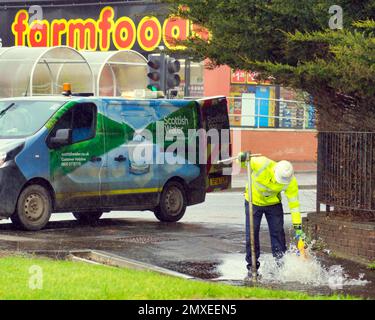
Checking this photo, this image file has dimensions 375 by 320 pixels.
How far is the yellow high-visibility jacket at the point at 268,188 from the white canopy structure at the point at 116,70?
865 inches

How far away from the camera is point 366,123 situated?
15.0 meters

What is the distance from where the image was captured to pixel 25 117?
57.5 feet

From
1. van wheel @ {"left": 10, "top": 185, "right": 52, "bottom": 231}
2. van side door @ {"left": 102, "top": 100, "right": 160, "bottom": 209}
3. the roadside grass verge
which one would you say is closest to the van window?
van side door @ {"left": 102, "top": 100, "right": 160, "bottom": 209}

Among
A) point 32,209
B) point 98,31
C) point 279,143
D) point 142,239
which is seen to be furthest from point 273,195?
point 98,31

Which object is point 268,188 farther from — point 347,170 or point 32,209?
point 32,209

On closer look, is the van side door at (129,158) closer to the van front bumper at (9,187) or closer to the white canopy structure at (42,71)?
the van front bumper at (9,187)

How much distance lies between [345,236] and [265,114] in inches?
953

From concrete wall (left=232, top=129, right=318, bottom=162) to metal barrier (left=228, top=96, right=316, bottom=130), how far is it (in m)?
0.35

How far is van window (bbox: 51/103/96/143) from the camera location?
17578 mm

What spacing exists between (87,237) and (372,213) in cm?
415

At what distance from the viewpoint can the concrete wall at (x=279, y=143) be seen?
37594 millimetres

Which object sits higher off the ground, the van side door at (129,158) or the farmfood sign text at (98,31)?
the farmfood sign text at (98,31)

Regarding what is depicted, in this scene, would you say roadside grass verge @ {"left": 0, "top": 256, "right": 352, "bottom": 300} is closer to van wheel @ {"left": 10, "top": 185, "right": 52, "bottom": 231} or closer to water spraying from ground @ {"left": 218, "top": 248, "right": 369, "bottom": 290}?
water spraying from ground @ {"left": 218, "top": 248, "right": 369, "bottom": 290}

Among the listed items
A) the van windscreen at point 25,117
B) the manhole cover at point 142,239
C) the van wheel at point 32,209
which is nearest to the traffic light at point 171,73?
the van windscreen at point 25,117
